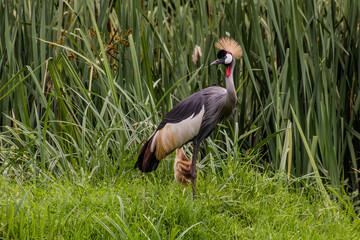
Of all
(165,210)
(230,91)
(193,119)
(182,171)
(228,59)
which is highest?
(228,59)

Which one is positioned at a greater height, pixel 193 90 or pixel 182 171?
pixel 193 90

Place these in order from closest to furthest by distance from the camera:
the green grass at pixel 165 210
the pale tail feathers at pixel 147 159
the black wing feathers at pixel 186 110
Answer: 1. the green grass at pixel 165 210
2. the pale tail feathers at pixel 147 159
3. the black wing feathers at pixel 186 110

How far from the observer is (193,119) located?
146 inches

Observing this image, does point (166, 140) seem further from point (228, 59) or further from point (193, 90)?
point (193, 90)

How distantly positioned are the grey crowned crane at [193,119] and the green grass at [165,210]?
153 mm

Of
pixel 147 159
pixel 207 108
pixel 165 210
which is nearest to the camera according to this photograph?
pixel 165 210

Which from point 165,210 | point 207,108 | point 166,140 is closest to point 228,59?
point 207,108

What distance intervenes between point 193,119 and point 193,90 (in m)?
0.75

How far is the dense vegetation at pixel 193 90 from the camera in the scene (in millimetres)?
3695

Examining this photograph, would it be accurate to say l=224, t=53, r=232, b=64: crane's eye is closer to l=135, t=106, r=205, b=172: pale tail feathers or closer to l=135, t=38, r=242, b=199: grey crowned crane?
l=135, t=38, r=242, b=199: grey crowned crane

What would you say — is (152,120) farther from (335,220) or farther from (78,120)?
(335,220)

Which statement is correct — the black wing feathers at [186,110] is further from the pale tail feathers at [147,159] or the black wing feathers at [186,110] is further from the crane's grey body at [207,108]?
the pale tail feathers at [147,159]

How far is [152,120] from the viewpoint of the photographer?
4.10 meters

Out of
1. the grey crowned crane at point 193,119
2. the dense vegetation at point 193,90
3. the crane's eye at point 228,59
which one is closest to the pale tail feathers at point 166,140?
the grey crowned crane at point 193,119
